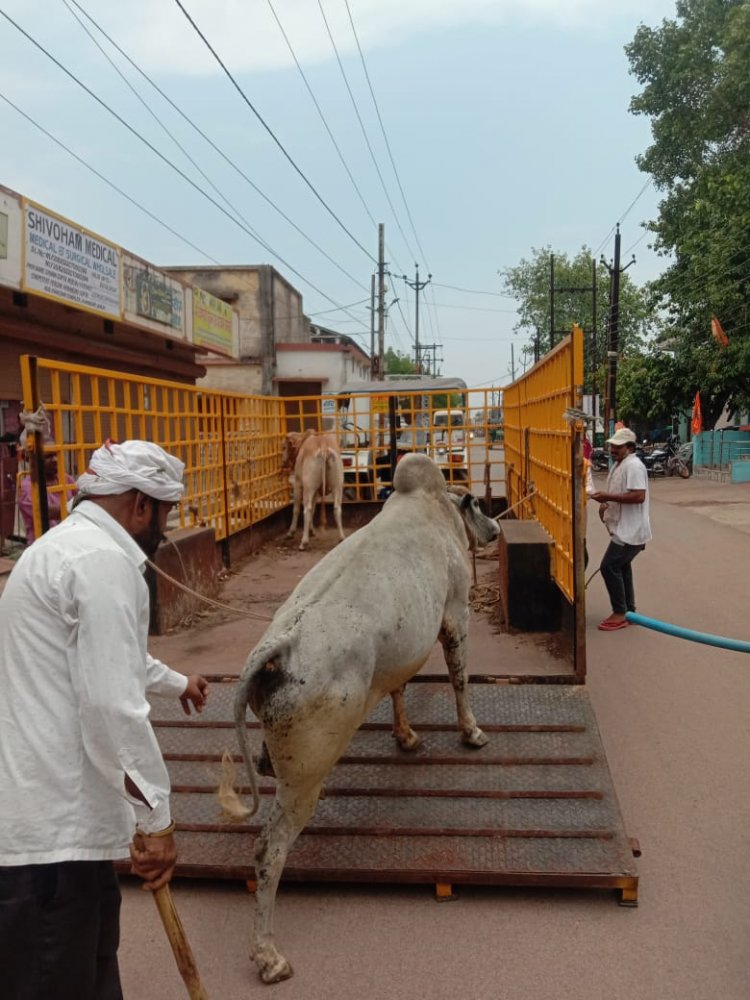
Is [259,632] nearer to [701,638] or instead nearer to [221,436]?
[221,436]

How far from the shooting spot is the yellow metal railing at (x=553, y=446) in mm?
5035

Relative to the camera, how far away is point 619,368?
99.6ft

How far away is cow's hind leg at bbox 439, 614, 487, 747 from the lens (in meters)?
4.15

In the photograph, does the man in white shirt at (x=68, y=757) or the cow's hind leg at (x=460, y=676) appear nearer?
the man in white shirt at (x=68, y=757)

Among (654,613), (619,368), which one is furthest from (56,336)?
(619,368)

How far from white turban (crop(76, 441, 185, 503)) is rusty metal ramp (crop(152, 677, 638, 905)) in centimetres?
164

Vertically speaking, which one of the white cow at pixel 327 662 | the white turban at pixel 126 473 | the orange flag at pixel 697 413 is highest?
the orange flag at pixel 697 413

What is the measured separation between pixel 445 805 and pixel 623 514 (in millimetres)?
3727

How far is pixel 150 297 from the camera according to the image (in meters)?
13.7

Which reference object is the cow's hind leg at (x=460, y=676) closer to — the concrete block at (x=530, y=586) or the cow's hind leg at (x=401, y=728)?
the cow's hind leg at (x=401, y=728)

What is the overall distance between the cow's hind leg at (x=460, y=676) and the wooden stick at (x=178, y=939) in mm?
2007

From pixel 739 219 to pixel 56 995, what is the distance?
21.7 m

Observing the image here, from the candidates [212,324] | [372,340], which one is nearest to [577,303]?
[372,340]

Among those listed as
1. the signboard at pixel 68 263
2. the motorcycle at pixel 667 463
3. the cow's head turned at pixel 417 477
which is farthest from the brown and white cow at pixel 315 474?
Answer: the motorcycle at pixel 667 463
